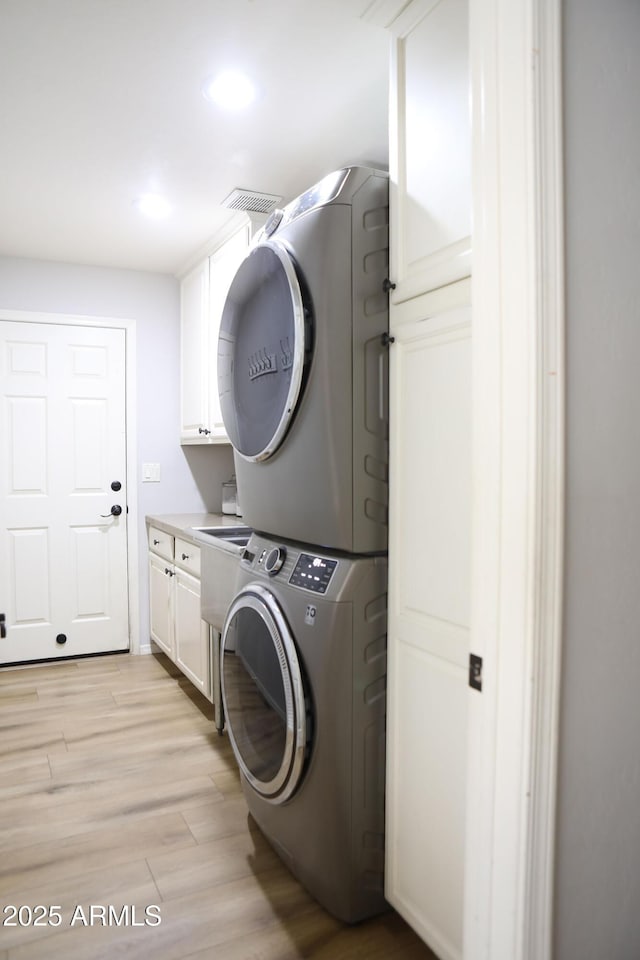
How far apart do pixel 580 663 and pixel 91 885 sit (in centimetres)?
161

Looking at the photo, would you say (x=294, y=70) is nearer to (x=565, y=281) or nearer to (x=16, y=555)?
(x=565, y=281)

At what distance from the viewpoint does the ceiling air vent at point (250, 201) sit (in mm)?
2697

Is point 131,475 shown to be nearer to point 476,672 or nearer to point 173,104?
point 173,104

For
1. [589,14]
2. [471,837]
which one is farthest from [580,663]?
[589,14]

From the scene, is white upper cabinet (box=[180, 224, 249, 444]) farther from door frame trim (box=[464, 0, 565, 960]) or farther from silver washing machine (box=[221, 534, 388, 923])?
door frame trim (box=[464, 0, 565, 960])

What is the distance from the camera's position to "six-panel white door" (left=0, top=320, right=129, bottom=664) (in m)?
3.64

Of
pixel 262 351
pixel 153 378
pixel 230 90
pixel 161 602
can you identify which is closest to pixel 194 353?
pixel 153 378

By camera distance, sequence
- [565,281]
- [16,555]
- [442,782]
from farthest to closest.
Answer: [16,555] → [442,782] → [565,281]

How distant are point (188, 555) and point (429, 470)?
1.88 m

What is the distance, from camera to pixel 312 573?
5.26ft

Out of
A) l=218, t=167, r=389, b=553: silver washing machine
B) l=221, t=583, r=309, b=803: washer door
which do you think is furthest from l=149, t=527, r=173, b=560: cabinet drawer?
l=218, t=167, r=389, b=553: silver washing machine

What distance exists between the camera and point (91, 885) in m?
1.77

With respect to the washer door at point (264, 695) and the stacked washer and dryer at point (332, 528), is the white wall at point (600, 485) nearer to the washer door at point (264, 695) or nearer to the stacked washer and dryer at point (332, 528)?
the stacked washer and dryer at point (332, 528)

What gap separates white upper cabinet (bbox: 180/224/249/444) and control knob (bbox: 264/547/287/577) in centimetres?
149
